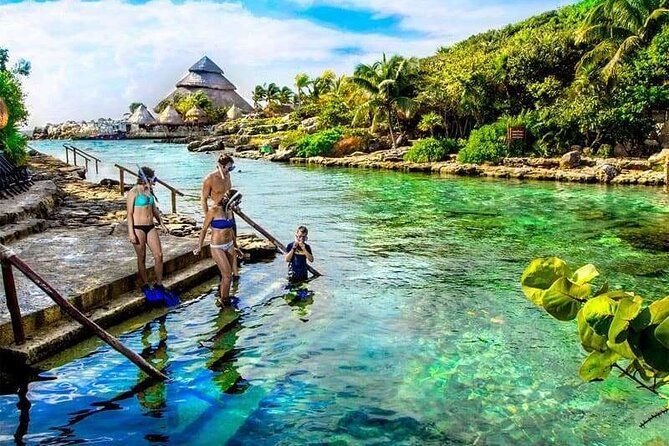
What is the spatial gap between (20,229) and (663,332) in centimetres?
1100

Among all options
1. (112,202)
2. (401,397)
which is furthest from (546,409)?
(112,202)

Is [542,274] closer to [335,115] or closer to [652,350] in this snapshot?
[652,350]

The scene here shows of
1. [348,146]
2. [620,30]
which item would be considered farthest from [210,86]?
[620,30]

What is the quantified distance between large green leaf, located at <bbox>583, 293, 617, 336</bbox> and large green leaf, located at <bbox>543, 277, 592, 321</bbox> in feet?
0.32

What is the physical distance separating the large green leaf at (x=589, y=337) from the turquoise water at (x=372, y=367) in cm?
291

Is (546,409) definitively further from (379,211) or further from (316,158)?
(316,158)

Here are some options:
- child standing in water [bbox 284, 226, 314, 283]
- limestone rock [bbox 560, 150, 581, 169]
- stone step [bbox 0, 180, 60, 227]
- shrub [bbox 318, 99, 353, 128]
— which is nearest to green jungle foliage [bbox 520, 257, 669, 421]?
child standing in water [bbox 284, 226, 314, 283]

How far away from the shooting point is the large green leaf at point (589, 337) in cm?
210

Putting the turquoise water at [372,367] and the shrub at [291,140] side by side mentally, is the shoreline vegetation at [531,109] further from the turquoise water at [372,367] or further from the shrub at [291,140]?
the turquoise water at [372,367]

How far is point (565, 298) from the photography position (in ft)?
7.15

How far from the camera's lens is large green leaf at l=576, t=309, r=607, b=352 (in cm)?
210

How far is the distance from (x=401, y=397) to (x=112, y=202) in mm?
13451

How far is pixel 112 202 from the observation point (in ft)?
54.7

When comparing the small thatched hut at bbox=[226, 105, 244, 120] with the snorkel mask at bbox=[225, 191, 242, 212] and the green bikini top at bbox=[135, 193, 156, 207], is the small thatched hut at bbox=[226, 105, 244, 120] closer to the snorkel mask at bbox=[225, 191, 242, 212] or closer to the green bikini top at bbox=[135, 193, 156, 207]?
the snorkel mask at bbox=[225, 191, 242, 212]
